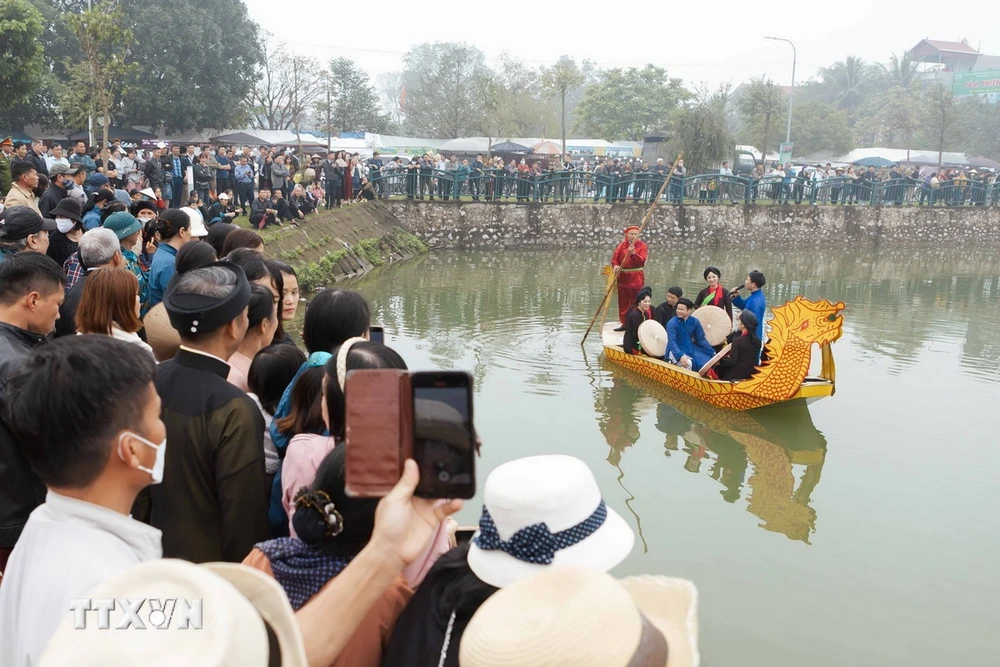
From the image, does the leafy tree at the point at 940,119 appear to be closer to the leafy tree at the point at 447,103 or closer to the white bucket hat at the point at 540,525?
the leafy tree at the point at 447,103

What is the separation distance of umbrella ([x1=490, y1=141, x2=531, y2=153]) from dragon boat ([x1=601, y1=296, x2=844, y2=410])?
70.4 feet

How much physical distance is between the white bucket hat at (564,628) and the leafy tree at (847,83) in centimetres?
6137

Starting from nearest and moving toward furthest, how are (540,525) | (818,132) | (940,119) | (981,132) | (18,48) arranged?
(540,525) → (18,48) → (940,119) → (818,132) → (981,132)

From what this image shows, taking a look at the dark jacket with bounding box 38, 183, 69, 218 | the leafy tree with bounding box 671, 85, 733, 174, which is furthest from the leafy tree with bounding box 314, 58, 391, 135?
the dark jacket with bounding box 38, 183, 69, 218

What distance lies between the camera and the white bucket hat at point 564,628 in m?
1.25

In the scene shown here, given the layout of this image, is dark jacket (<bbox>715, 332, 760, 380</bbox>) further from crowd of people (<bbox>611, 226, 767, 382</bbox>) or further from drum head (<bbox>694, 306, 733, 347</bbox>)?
drum head (<bbox>694, 306, 733, 347</bbox>)

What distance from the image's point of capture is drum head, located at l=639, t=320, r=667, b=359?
8742mm

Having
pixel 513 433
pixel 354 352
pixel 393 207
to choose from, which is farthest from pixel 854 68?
pixel 354 352

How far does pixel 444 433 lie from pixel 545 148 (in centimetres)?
2917

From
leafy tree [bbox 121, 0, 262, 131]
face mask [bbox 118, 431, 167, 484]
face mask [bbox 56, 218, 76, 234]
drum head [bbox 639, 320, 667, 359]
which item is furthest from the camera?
leafy tree [bbox 121, 0, 262, 131]

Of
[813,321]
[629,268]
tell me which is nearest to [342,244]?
[629,268]

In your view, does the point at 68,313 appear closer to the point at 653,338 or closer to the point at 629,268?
the point at 653,338

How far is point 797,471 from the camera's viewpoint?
6.76 m

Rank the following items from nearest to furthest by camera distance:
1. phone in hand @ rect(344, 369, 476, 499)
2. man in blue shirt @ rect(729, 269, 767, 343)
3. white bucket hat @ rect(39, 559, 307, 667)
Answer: white bucket hat @ rect(39, 559, 307, 667) < phone in hand @ rect(344, 369, 476, 499) < man in blue shirt @ rect(729, 269, 767, 343)
